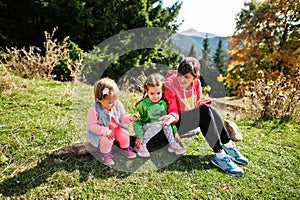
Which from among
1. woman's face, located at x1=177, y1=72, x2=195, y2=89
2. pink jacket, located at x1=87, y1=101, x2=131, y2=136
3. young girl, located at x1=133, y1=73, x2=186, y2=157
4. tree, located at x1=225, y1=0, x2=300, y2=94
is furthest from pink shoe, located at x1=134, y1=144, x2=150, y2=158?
tree, located at x1=225, y1=0, x2=300, y2=94

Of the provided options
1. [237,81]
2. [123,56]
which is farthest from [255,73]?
[123,56]

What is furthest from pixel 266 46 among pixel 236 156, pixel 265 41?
pixel 236 156

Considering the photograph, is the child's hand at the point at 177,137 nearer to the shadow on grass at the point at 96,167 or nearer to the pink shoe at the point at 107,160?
the shadow on grass at the point at 96,167

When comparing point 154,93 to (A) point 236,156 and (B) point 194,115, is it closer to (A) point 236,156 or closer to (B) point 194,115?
(B) point 194,115

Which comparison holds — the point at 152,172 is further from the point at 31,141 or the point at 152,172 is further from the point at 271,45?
the point at 271,45

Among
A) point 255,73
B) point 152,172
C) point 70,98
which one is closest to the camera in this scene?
point 152,172

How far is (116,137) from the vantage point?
8.32 ft

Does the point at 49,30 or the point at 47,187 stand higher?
the point at 49,30

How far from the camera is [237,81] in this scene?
9.99 m

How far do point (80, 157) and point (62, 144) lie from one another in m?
0.40

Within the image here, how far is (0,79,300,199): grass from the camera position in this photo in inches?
84.3

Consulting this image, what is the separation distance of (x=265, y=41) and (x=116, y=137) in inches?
372

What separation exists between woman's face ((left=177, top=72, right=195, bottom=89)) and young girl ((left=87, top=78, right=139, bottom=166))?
0.78 metres

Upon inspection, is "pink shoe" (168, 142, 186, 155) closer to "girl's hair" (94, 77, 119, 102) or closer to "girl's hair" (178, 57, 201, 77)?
"girl's hair" (178, 57, 201, 77)
